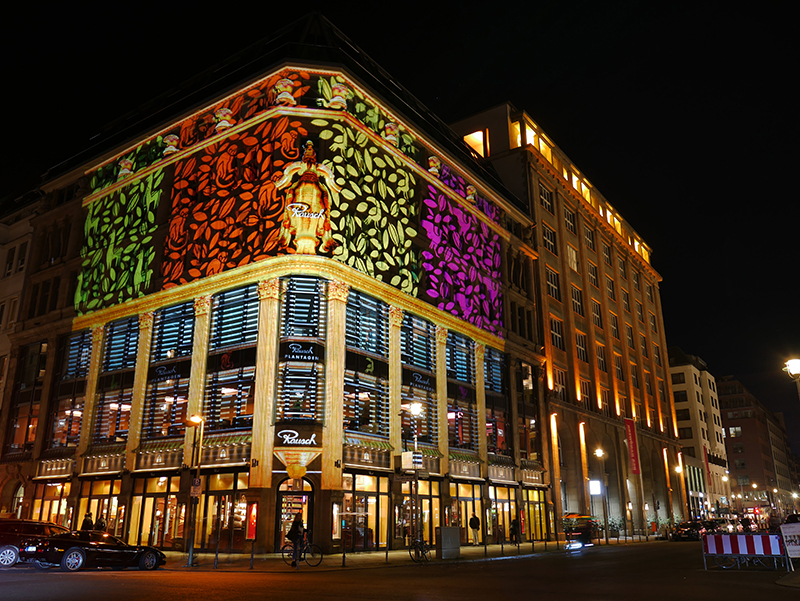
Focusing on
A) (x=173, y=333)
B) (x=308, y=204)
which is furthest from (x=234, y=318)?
(x=308, y=204)

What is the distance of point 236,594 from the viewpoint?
15.0 m

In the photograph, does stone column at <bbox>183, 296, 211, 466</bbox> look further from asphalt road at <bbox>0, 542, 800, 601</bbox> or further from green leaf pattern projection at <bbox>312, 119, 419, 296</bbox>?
asphalt road at <bbox>0, 542, 800, 601</bbox>

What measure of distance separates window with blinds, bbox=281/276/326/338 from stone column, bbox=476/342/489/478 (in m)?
15.5

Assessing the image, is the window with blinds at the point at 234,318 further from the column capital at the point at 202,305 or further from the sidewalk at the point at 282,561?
the sidewalk at the point at 282,561

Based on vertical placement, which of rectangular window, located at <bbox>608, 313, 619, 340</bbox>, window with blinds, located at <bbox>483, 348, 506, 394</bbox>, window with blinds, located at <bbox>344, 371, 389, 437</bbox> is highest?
rectangular window, located at <bbox>608, 313, 619, 340</bbox>

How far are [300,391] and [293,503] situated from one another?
5.33 meters

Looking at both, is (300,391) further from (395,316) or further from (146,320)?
(146,320)

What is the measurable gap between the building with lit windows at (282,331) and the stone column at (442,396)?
0.12 metres

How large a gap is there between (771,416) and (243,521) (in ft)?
640

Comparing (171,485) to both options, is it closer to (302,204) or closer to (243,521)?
(243,521)

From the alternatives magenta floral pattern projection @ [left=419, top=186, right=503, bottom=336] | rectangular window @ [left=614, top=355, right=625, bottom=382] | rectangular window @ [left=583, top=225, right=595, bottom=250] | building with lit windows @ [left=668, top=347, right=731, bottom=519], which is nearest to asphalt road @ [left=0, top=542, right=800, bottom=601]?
magenta floral pattern projection @ [left=419, top=186, right=503, bottom=336]

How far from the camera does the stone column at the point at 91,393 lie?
4022 centimetres

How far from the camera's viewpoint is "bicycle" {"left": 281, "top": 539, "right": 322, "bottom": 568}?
25759 mm

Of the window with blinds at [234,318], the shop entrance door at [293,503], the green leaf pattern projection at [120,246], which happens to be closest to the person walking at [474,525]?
the shop entrance door at [293,503]
